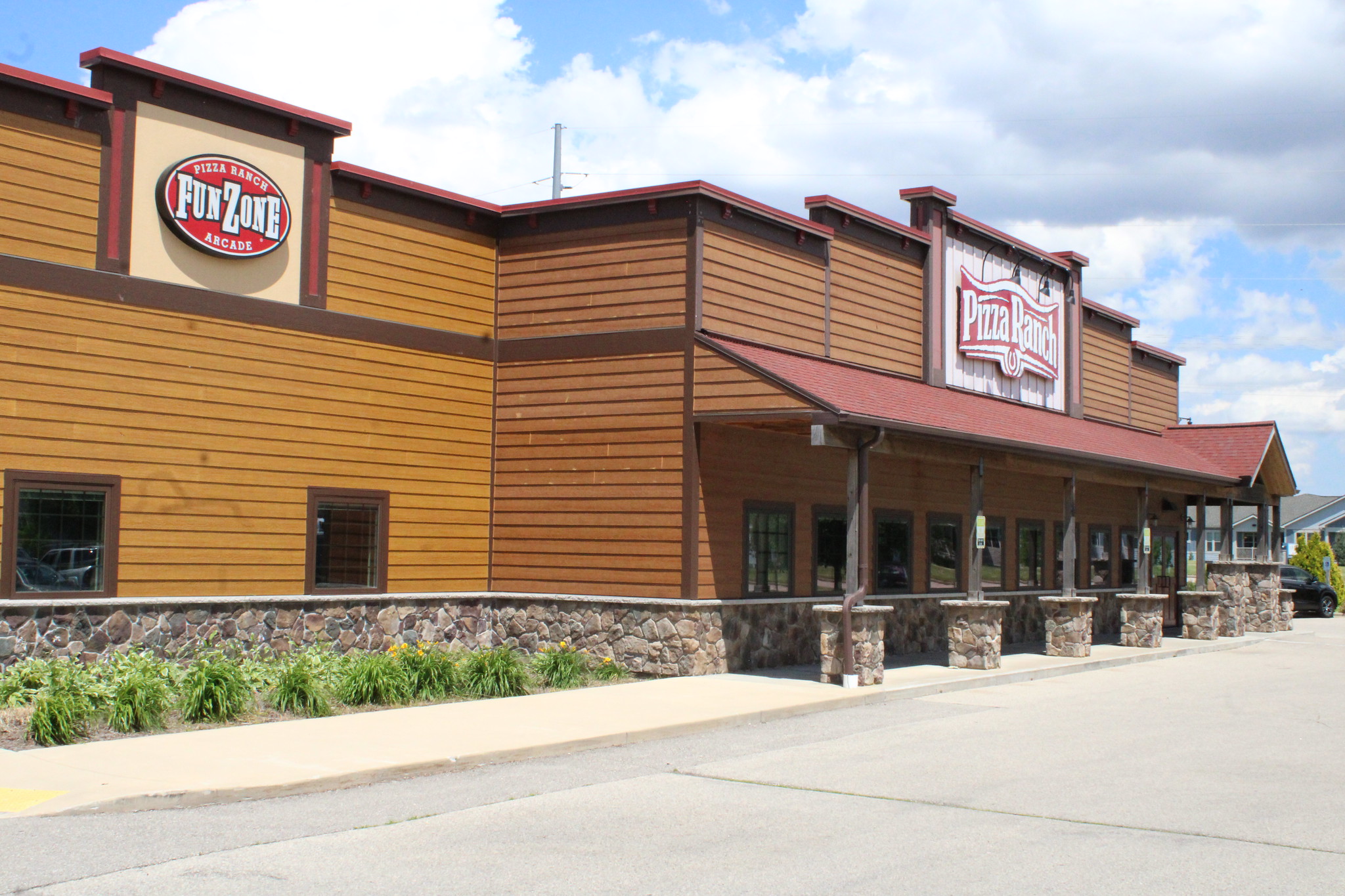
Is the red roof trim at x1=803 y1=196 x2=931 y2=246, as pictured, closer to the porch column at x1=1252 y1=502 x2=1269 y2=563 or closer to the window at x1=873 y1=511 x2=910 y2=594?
the window at x1=873 y1=511 x2=910 y2=594

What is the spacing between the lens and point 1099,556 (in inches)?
1129

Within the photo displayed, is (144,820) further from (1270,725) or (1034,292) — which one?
(1034,292)

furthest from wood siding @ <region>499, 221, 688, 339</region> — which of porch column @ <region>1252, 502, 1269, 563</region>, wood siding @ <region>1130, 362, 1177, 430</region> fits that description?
porch column @ <region>1252, 502, 1269, 563</region>

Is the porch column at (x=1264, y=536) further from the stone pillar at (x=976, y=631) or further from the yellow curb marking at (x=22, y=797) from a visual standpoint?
the yellow curb marking at (x=22, y=797)

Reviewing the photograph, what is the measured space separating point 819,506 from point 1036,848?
463 inches

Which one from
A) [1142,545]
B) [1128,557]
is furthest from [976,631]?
[1128,557]

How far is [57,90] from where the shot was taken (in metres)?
14.2

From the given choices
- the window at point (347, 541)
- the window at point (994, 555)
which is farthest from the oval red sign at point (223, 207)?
the window at point (994, 555)

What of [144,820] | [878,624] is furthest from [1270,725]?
[144,820]

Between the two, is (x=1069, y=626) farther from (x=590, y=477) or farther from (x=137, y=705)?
(x=137, y=705)

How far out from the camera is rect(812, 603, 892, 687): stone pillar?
53.1ft

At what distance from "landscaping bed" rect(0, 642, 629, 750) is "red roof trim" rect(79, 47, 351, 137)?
6600 mm

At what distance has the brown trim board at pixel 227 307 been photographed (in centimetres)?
1416

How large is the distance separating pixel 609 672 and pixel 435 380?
4819mm
